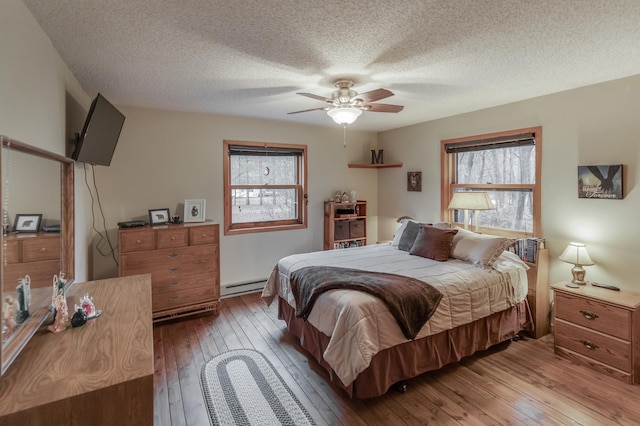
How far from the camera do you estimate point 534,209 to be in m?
3.42

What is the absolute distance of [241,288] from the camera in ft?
14.4

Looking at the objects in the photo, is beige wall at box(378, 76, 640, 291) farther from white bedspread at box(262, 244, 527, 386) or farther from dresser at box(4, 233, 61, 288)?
dresser at box(4, 233, 61, 288)

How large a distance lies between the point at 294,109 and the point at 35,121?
8.52 ft

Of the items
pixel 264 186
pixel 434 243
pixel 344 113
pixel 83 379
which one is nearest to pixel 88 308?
pixel 83 379

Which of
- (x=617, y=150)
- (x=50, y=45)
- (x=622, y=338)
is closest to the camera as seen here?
(x=50, y=45)

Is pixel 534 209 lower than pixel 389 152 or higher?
lower

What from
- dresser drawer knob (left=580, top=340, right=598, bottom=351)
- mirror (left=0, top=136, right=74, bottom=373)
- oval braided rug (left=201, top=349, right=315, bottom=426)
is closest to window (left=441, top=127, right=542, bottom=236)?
dresser drawer knob (left=580, top=340, right=598, bottom=351)

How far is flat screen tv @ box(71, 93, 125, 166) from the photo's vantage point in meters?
2.32

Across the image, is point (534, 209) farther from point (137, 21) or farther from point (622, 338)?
point (137, 21)

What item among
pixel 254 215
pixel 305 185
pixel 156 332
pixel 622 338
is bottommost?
pixel 156 332

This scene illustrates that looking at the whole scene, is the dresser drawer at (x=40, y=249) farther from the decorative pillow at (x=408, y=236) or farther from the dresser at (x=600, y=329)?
the dresser at (x=600, y=329)

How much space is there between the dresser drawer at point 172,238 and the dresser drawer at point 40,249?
1.41 m

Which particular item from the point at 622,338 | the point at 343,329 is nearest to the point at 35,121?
the point at 343,329

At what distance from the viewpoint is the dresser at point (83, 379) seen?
100 cm
